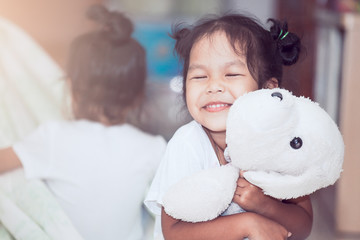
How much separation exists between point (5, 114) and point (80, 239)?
0.30 m

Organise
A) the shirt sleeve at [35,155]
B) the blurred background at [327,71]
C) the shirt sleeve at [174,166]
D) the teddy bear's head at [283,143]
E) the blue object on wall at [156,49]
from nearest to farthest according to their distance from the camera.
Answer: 1. the teddy bear's head at [283,143]
2. the shirt sleeve at [174,166]
3. the shirt sleeve at [35,155]
4. the blurred background at [327,71]
5. the blue object on wall at [156,49]

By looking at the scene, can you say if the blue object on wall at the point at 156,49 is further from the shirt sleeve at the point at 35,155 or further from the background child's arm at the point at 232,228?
the background child's arm at the point at 232,228

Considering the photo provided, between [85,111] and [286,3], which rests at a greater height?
[85,111]

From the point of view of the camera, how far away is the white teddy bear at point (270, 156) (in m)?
0.49

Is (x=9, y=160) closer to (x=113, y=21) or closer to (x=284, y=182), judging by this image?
(x=113, y=21)

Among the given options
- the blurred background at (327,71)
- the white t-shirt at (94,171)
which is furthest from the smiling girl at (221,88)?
the blurred background at (327,71)

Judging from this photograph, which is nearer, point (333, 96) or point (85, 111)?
point (85, 111)

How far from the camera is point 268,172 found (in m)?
0.52

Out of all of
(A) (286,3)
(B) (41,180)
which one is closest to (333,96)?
(B) (41,180)

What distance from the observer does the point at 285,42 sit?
60 centimetres

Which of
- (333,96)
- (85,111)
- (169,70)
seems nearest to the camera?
(85,111)

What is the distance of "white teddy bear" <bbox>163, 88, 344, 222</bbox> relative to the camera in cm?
49

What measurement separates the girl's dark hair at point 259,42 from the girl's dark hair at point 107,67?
281 mm

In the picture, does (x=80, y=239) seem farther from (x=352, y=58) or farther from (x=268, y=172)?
(x=352, y=58)
